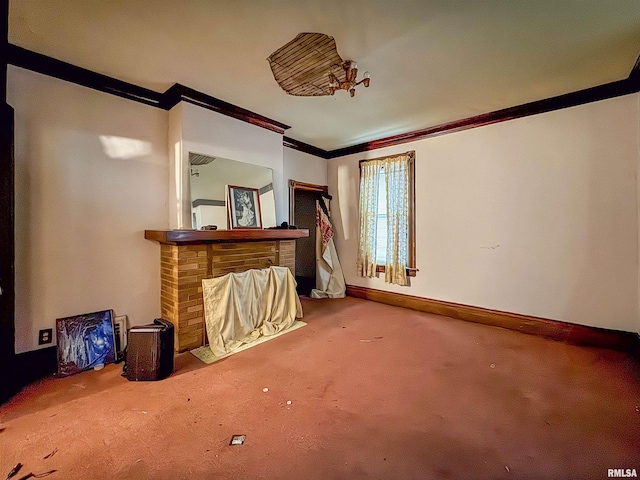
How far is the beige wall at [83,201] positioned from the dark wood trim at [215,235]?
1.15 ft

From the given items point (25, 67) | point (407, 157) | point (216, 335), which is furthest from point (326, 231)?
point (25, 67)

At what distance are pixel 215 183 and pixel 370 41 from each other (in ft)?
6.74

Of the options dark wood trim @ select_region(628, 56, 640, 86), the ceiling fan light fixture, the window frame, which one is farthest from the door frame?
dark wood trim @ select_region(628, 56, 640, 86)

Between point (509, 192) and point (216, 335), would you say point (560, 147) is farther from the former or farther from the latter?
point (216, 335)

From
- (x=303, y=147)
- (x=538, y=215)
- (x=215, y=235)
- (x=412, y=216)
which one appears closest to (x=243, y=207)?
(x=215, y=235)

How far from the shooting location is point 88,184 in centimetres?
245

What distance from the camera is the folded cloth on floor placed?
2.74 metres

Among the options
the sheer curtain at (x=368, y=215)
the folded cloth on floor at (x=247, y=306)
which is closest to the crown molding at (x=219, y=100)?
the sheer curtain at (x=368, y=215)

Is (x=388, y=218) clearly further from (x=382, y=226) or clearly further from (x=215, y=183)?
(x=215, y=183)

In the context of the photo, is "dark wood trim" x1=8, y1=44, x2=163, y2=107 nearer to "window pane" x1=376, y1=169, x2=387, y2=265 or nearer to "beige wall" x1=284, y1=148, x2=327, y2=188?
"beige wall" x1=284, y1=148, x2=327, y2=188

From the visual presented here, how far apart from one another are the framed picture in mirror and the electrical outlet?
1.79m

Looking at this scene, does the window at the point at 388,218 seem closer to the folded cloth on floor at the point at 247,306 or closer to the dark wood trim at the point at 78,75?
the folded cloth on floor at the point at 247,306

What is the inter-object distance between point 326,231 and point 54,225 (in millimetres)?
3464

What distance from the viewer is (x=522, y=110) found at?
315 cm
